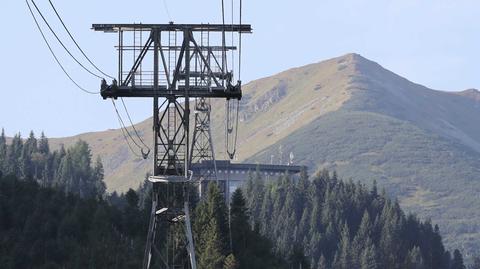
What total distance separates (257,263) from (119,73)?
77.3 m

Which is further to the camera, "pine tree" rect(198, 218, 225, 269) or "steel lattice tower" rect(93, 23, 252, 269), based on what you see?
"pine tree" rect(198, 218, 225, 269)

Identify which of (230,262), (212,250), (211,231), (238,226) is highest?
(238,226)

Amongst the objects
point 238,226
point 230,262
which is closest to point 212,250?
point 230,262

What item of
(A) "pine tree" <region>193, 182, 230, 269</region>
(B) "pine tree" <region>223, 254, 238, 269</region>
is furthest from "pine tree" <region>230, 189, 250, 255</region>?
(B) "pine tree" <region>223, 254, 238, 269</region>

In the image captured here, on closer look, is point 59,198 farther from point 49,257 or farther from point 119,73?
point 119,73

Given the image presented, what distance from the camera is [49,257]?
466ft

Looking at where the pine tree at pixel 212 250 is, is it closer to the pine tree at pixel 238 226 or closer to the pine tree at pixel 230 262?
the pine tree at pixel 230 262

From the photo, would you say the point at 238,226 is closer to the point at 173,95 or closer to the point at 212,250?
the point at 212,250

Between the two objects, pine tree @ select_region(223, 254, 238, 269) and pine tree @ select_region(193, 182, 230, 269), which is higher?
pine tree @ select_region(193, 182, 230, 269)

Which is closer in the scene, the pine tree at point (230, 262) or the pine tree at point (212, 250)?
the pine tree at point (230, 262)

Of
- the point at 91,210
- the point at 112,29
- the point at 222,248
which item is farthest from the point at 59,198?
the point at 112,29

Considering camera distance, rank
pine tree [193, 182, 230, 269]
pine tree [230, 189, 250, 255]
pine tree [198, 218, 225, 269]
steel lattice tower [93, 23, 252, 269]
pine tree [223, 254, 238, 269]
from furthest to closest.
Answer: pine tree [230, 189, 250, 255] → pine tree [193, 182, 230, 269] → pine tree [198, 218, 225, 269] → pine tree [223, 254, 238, 269] → steel lattice tower [93, 23, 252, 269]

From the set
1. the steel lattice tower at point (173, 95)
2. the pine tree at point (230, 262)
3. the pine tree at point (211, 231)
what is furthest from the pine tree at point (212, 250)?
the steel lattice tower at point (173, 95)

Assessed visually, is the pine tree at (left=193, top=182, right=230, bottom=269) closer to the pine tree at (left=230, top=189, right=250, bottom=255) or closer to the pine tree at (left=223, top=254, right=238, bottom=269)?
the pine tree at (left=223, top=254, right=238, bottom=269)
